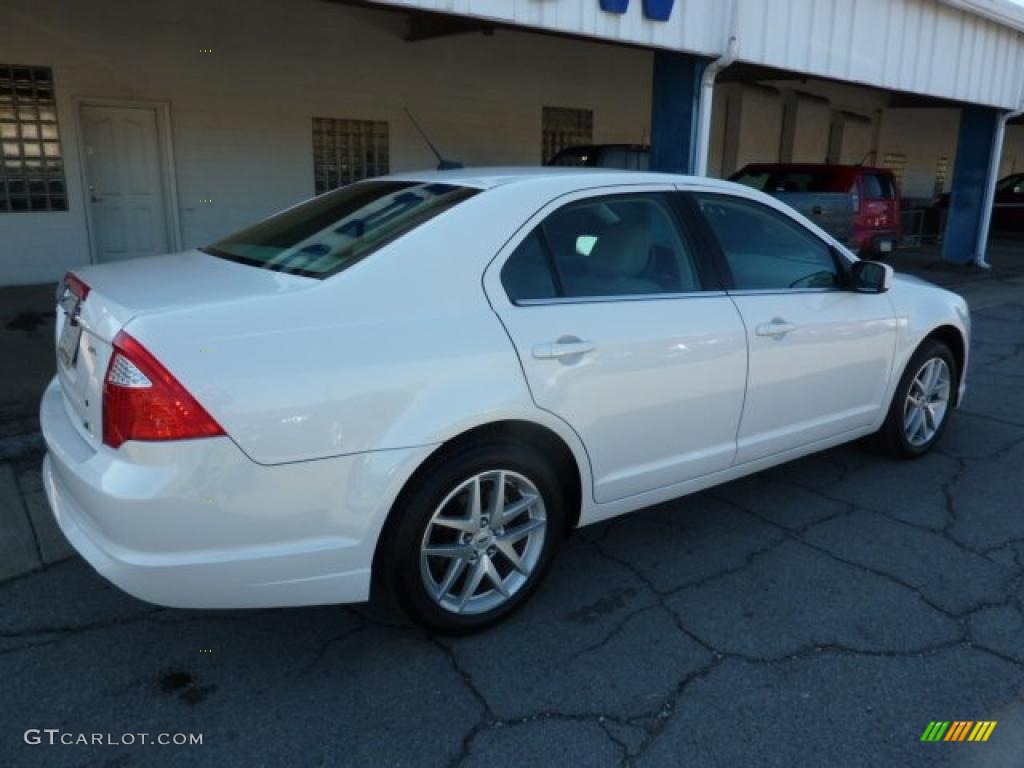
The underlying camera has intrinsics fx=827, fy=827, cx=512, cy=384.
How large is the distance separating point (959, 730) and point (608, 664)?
108 cm

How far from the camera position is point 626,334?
306 centimetres

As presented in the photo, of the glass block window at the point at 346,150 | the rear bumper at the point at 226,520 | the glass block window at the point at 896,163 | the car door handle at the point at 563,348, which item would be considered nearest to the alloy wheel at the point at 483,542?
the rear bumper at the point at 226,520

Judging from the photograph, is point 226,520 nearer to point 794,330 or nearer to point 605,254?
point 605,254

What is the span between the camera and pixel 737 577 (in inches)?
134

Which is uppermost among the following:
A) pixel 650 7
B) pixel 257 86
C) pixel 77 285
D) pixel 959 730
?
pixel 650 7

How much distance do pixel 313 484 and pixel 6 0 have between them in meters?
8.79

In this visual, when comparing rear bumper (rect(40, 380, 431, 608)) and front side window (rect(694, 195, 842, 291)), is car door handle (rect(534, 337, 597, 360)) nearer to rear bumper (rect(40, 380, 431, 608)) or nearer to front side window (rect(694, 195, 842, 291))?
rear bumper (rect(40, 380, 431, 608))

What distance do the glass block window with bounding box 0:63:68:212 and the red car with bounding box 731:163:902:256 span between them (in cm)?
888

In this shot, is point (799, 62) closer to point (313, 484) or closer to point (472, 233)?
point (472, 233)

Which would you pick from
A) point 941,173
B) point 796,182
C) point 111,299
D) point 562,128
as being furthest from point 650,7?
point 941,173

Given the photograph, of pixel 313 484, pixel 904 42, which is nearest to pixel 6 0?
pixel 313 484

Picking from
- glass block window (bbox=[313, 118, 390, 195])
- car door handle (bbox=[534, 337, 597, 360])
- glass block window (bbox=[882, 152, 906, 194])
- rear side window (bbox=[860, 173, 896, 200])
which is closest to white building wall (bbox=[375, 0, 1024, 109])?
rear side window (bbox=[860, 173, 896, 200])

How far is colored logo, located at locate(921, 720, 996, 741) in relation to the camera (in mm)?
2479

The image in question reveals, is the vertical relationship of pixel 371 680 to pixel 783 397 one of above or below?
below
